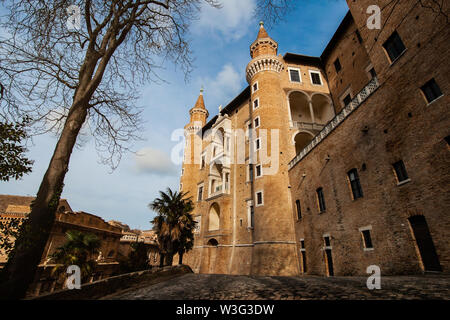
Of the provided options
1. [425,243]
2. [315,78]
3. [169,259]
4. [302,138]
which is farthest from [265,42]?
[169,259]

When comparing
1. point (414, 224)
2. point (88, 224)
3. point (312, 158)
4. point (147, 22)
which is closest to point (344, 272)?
point (414, 224)

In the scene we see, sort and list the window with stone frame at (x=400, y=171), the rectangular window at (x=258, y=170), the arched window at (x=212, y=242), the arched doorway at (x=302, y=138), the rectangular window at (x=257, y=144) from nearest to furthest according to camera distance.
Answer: the window with stone frame at (x=400, y=171), the rectangular window at (x=258, y=170), the rectangular window at (x=257, y=144), the arched doorway at (x=302, y=138), the arched window at (x=212, y=242)

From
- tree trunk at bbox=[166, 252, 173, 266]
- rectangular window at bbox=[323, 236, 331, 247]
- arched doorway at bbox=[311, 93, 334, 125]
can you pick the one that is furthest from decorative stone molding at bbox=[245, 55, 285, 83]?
tree trunk at bbox=[166, 252, 173, 266]

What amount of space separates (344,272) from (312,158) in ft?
24.5

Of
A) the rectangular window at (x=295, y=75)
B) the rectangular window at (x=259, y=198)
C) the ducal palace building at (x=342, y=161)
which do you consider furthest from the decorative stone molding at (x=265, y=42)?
the rectangular window at (x=259, y=198)

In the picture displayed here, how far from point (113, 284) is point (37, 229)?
10.8ft

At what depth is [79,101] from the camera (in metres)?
5.69

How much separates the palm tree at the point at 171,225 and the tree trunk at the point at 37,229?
13737mm

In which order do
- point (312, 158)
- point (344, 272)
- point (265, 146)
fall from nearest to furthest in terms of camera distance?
1. point (344, 272)
2. point (312, 158)
3. point (265, 146)

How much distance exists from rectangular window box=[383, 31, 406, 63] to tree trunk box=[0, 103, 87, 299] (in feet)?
45.8

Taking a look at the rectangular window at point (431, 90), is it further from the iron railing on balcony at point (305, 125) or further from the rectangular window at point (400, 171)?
the iron railing on balcony at point (305, 125)

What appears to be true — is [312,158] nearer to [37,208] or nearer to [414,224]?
[414,224]

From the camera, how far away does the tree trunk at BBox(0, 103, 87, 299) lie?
13.2 ft

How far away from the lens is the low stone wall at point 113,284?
187 inches
